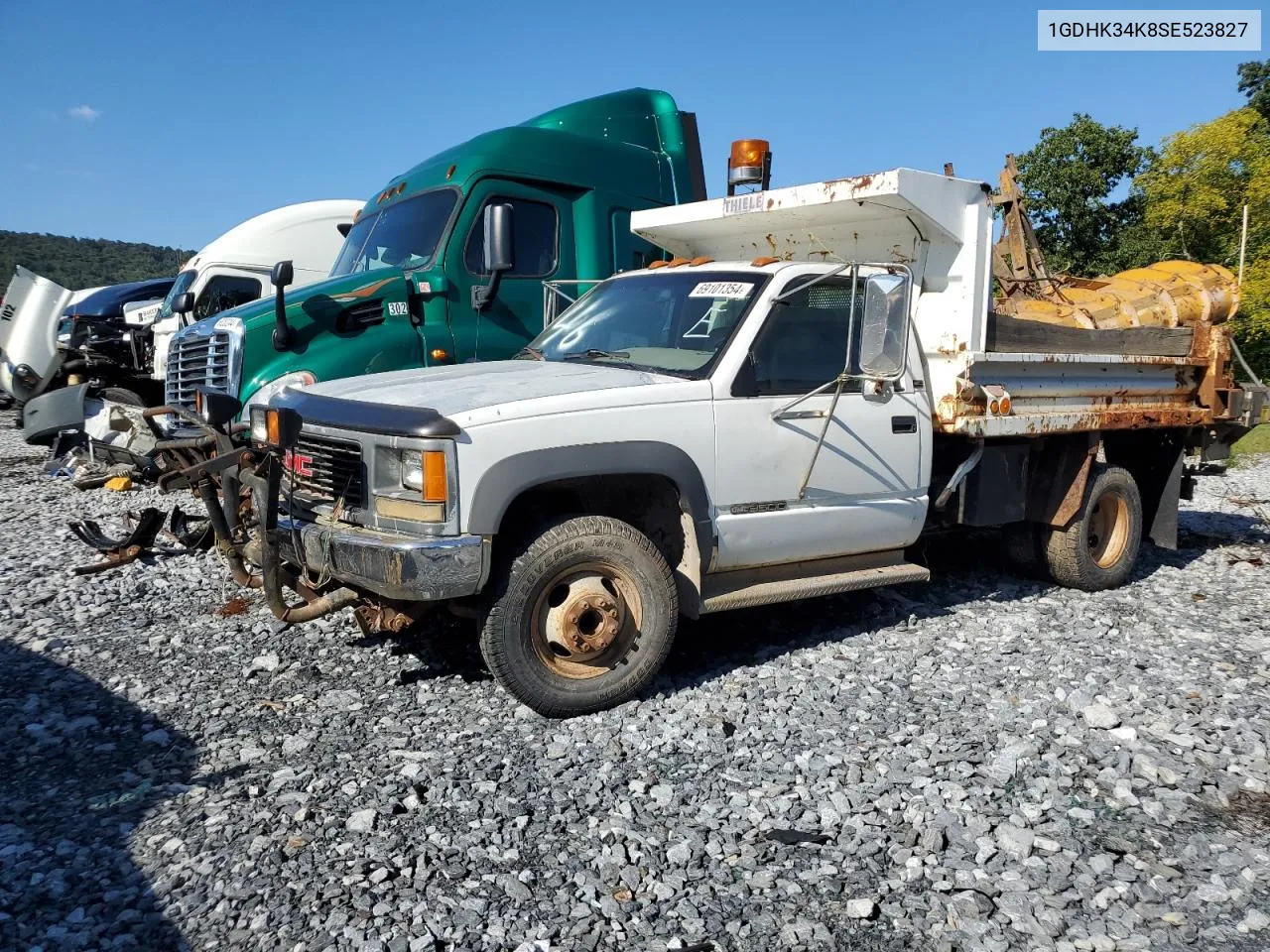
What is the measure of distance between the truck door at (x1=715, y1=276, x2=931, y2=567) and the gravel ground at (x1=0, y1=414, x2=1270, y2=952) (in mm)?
669

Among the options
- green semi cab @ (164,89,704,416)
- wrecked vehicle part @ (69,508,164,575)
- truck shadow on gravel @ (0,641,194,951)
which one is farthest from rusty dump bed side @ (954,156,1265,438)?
wrecked vehicle part @ (69,508,164,575)

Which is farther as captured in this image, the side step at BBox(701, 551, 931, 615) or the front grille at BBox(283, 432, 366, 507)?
the side step at BBox(701, 551, 931, 615)

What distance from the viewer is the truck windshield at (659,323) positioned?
4.62 meters

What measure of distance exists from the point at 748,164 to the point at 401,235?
2679 millimetres

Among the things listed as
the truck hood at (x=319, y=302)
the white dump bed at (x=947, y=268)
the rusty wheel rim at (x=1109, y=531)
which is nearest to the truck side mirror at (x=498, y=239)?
the truck hood at (x=319, y=302)

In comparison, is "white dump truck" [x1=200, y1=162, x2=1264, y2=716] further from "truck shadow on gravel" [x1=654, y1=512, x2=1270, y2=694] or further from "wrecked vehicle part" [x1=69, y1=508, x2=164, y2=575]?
"wrecked vehicle part" [x1=69, y1=508, x2=164, y2=575]

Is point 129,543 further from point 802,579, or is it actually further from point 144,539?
point 802,579

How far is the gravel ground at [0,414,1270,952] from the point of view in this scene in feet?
9.07

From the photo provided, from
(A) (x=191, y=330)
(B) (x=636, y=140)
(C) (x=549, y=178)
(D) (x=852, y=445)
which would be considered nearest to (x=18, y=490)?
(A) (x=191, y=330)

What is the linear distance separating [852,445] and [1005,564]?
8.61 feet

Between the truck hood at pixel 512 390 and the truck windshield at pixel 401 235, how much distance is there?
2.58 metres

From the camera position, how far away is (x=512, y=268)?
6949 mm

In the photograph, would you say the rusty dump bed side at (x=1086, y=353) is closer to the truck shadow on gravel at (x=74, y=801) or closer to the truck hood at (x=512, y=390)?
the truck hood at (x=512, y=390)

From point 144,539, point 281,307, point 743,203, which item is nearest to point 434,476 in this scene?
point 743,203
